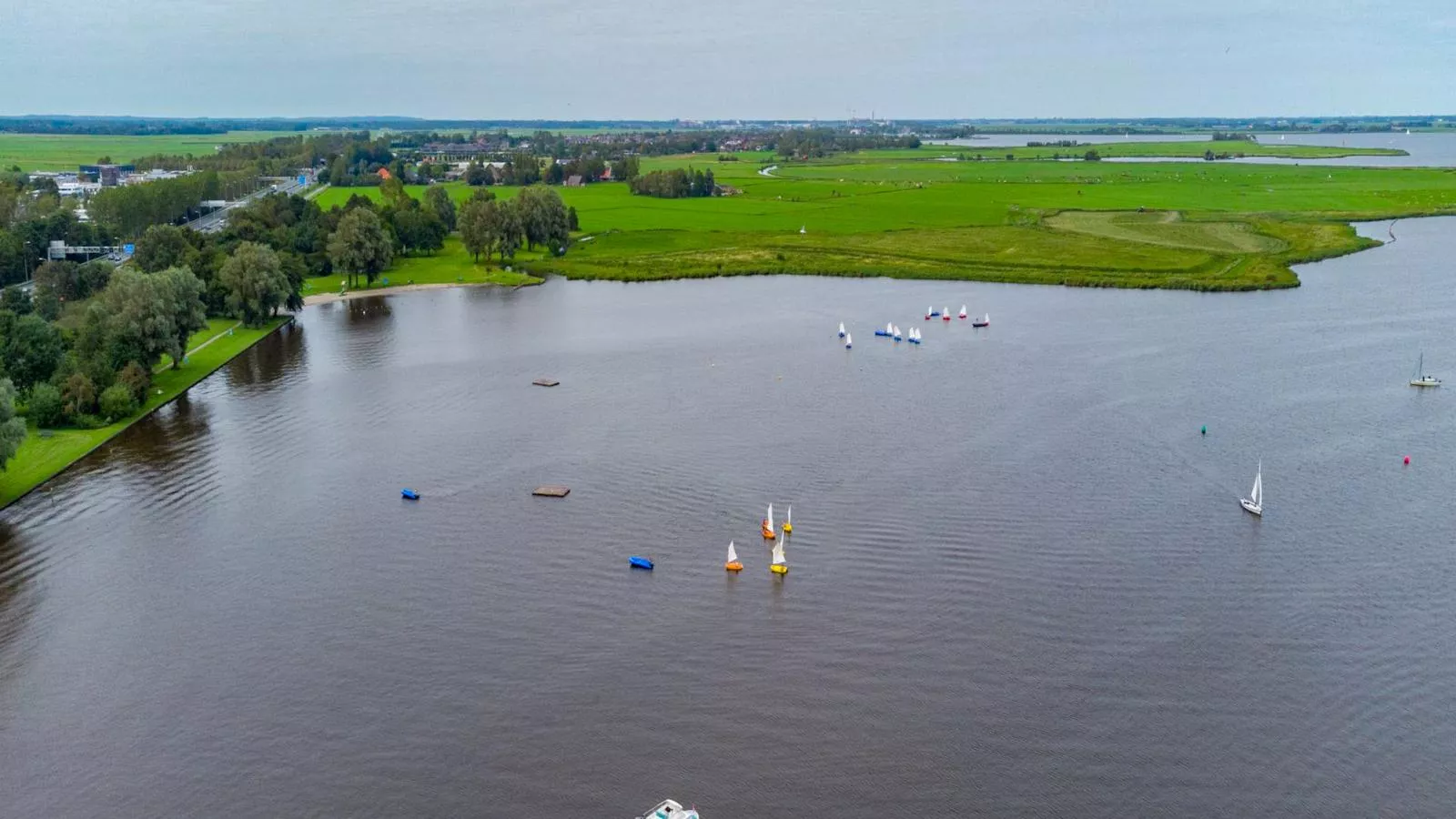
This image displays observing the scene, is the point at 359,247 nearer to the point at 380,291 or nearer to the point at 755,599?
the point at 380,291

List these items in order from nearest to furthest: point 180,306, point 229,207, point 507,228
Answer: point 180,306 → point 507,228 → point 229,207

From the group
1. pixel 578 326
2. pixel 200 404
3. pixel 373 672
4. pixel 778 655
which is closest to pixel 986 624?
pixel 778 655

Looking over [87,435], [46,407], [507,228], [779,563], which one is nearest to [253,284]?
[46,407]

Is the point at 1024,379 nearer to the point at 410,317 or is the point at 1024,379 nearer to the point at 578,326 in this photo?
the point at 578,326

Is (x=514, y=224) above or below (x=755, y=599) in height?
above

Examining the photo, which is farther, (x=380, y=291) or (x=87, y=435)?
(x=380, y=291)

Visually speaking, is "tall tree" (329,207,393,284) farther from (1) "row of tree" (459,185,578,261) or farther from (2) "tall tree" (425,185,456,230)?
(2) "tall tree" (425,185,456,230)

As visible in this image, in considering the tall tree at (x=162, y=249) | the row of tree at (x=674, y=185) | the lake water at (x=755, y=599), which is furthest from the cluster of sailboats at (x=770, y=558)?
the row of tree at (x=674, y=185)
